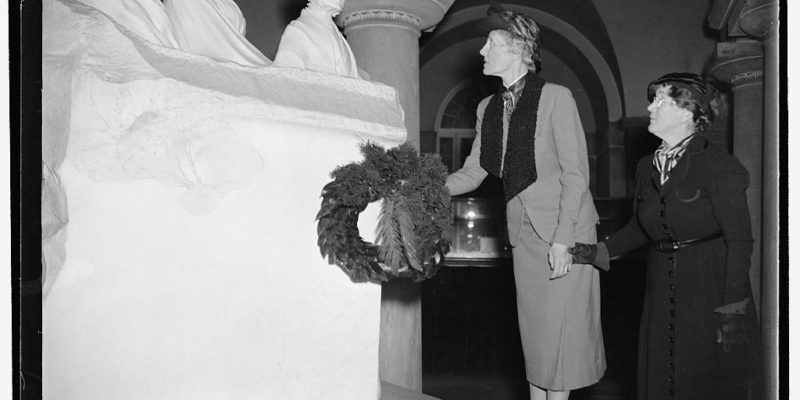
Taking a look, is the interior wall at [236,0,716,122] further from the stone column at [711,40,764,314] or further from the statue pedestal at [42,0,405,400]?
the statue pedestal at [42,0,405,400]

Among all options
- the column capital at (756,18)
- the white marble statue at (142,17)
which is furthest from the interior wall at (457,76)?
the white marble statue at (142,17)

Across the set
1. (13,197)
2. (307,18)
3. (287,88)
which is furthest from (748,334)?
(13,197)

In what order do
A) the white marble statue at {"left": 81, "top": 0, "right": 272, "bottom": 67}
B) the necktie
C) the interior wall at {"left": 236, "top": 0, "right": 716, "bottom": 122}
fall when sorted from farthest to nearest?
the interior wall at {"left": 236, "top": 0, "right": 716, "bottom": 122} → the necktie → the white marble statue at {"left": 81, "top": 0, "right": 272, "bottom": 67}

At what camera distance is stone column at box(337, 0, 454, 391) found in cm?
407

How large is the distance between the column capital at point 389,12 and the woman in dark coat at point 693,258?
199 cm

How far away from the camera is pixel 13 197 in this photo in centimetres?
203

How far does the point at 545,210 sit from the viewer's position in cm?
249

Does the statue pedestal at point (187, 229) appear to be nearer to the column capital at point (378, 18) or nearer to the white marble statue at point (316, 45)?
the white marble statue at point (316, 45)

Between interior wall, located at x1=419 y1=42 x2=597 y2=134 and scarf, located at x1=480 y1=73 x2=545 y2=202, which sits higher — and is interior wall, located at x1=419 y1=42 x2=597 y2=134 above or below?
above

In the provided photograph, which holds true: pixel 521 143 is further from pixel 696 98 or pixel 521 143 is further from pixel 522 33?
pixel 696 98

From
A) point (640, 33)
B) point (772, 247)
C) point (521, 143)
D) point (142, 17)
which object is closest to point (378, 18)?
point (521, 143)

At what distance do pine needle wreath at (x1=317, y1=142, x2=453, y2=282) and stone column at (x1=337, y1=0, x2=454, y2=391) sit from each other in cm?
184

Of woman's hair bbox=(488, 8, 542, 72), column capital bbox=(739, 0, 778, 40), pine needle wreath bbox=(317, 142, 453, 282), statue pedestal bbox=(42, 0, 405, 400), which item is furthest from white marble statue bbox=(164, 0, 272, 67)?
column capital bbox=(739, 0, 778, 40)

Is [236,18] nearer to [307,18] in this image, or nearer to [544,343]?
[307,18]
